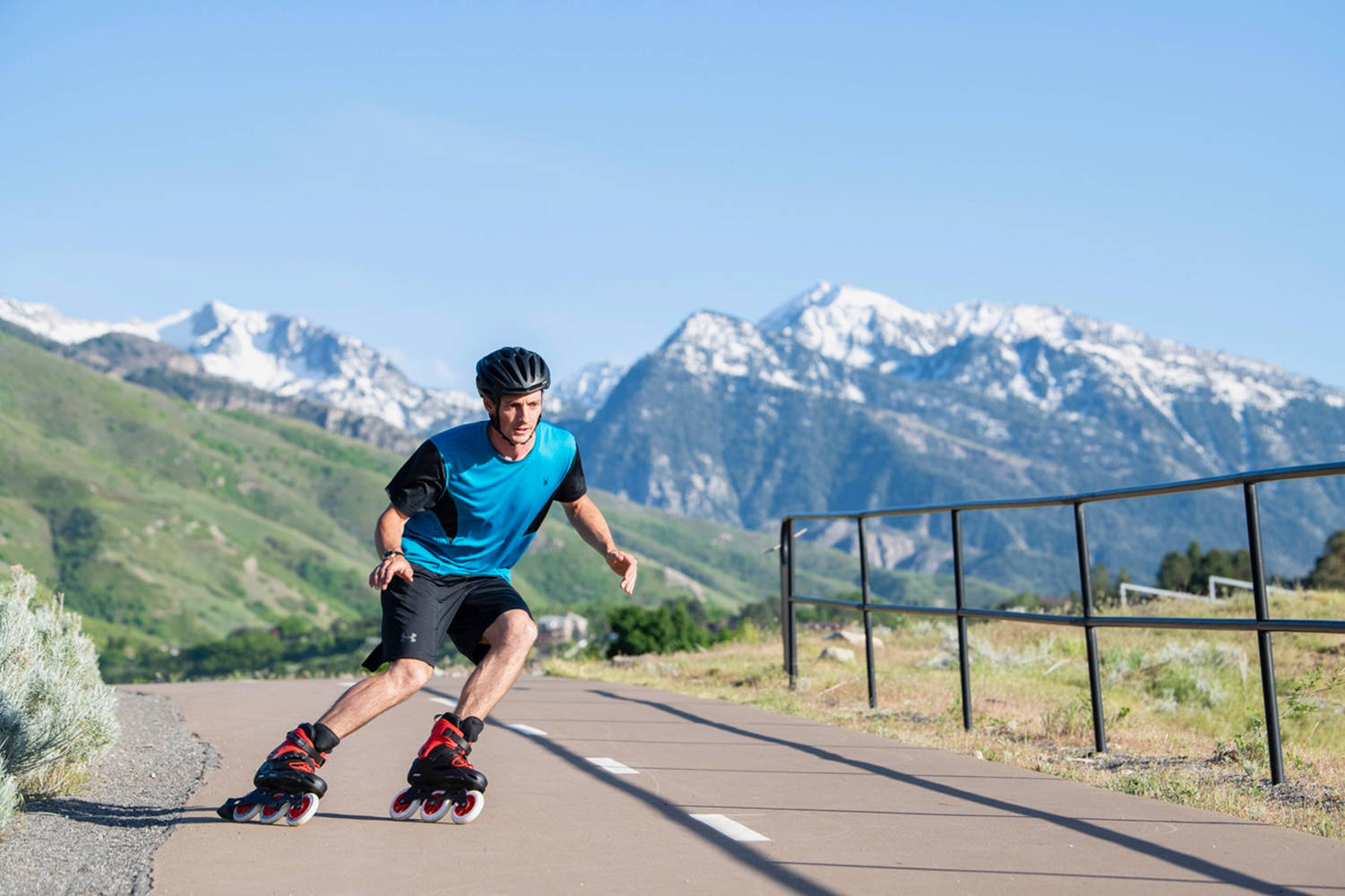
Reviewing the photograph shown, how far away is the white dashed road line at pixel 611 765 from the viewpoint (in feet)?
23.0

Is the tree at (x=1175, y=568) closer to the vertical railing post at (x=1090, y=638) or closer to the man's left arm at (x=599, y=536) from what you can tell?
the vertical railing post at (x=1090, y=638)

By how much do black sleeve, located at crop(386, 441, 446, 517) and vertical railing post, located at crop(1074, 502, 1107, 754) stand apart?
12.7 ft

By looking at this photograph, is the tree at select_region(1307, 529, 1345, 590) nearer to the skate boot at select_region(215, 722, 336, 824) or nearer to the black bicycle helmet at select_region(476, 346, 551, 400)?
the black bicycle helmet at select_region(476, 346, 551, 400)

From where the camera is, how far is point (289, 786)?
5.18 metres

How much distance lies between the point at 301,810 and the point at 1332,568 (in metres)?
57.0

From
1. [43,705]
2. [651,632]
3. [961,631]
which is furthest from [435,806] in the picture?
[651,632]

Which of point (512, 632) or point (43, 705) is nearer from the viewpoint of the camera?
point (512, 632)

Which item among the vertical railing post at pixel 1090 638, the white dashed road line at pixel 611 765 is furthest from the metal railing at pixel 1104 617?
the white dashed road line at pixel 611 765

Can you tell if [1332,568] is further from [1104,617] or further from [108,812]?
[108,812]

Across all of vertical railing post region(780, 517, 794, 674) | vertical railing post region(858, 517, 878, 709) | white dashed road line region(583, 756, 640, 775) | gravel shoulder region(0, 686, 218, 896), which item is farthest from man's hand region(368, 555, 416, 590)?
vertical railing post region(780, 517, 794, 674)

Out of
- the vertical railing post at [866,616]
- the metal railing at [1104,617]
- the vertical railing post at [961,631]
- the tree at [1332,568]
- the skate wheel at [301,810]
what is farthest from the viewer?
the tree at [1332,568]

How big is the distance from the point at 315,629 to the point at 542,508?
18750 centimetres

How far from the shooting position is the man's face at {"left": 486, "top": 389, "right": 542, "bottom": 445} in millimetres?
5547

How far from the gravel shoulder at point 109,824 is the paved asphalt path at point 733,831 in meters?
0.10
